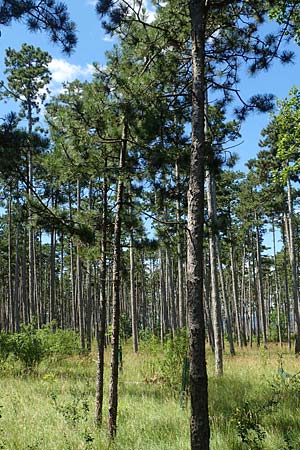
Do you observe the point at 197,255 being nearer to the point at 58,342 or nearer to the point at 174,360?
the point at 174,360

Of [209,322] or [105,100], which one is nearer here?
[105,100]

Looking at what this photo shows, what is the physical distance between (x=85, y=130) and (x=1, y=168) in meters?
1.35

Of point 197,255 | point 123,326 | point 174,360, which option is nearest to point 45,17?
point 197,255

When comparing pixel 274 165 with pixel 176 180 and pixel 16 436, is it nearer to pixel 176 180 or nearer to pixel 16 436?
pixel 176 180

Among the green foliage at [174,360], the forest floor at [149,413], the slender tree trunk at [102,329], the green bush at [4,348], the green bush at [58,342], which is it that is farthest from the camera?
the green bush at [58,342]

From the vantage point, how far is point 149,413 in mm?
6707

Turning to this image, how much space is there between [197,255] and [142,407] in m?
4.33

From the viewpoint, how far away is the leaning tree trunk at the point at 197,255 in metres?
3.73

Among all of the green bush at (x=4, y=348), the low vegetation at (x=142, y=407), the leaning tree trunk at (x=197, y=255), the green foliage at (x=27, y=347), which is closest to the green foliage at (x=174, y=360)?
the low vegetation at (x=142, y=407)

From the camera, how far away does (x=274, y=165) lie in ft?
73.3

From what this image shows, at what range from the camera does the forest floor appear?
5066mm

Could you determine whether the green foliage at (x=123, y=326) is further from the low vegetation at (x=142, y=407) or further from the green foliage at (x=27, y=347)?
the low vegetation at (x=142, y=407)

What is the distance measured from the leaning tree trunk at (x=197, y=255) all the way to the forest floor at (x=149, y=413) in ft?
3.15

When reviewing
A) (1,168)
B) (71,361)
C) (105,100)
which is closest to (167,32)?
(105,100)
